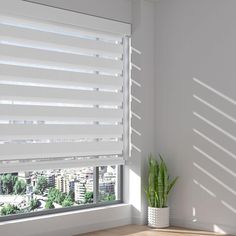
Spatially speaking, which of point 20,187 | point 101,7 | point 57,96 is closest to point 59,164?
point 20,187

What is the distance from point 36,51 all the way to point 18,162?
0.96 meters

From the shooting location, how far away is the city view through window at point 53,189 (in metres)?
3.97

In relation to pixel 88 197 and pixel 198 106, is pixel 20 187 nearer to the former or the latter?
pixel 88 197

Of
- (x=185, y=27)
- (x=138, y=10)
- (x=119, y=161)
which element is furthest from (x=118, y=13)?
(x=119, y=161)

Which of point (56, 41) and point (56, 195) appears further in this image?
point (56, 195)

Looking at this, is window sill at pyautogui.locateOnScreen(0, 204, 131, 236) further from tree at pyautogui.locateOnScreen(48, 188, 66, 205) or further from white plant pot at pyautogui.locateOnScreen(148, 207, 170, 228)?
white plant pot at pyautogui.locateOnScreen(148, 207, 170, 228)

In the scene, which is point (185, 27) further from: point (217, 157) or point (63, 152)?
point (63, 152)

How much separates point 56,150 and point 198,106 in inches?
55.5

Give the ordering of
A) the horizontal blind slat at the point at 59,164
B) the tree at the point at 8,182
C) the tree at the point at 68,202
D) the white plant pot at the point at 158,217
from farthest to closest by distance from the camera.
→ 1. the white plant pot at the point at 158,217
2. the tree at the point at 68,202
3. the tree at the point at 8,182
4. the horizontal blind slat at the point at 59,164

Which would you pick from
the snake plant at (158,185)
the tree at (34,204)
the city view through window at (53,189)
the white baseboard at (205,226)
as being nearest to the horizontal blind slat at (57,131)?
the city view through window at (53,189)

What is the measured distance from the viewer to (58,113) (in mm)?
4098

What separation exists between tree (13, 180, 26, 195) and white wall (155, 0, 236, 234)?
4.74 feet

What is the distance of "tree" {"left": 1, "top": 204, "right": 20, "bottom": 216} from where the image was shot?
12.9ft

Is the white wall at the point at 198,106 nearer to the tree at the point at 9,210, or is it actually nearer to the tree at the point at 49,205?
the tree at the point at 49,205
